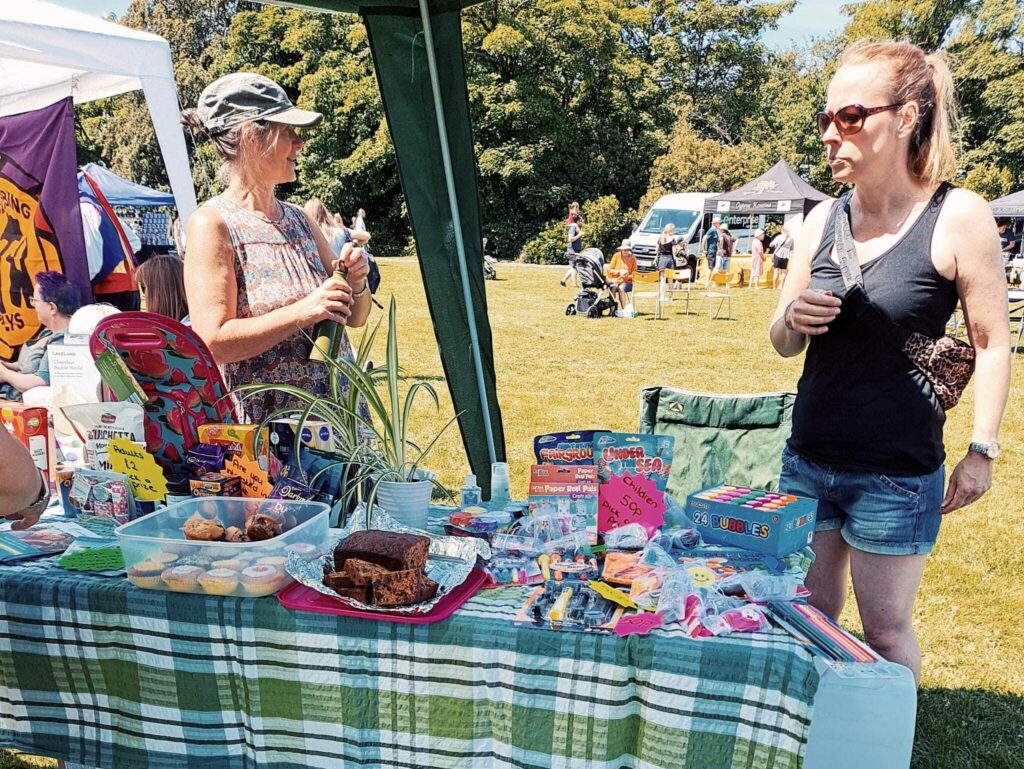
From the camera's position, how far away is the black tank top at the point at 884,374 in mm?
1503

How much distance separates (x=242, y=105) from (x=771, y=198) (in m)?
17.2

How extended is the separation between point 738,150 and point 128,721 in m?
27.9

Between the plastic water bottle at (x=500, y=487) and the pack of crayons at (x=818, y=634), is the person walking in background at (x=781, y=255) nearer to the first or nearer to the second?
the plastic water bottle at (x=500, y=487)

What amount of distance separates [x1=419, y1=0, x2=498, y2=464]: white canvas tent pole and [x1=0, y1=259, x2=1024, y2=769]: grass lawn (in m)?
0.42

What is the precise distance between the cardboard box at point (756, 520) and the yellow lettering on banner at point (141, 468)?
1119 millimetres

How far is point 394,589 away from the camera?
129cm

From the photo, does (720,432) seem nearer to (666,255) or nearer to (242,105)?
(242,105)

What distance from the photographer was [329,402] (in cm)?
170

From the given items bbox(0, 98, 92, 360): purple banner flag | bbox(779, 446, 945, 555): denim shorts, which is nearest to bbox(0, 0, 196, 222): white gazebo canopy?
bbox(0, 98, 92, 360): purple banner flag

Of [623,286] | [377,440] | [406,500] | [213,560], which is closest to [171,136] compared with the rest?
[377,440]

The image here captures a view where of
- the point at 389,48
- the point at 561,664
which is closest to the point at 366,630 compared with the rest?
the point at 561,664

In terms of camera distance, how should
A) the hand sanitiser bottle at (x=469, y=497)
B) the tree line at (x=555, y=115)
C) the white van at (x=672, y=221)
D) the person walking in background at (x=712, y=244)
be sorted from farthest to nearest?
the tree line at (x=555, y=115) → the white van at (x=672, y=221) → the person walking in background at (x=712, y=244) → the hand sanitiser bottle at (x=469, y=497)

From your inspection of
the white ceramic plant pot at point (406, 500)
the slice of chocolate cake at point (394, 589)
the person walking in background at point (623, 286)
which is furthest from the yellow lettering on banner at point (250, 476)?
the person walking in background at point (623, 286)

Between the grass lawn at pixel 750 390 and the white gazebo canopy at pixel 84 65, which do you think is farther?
the white gazebo canopy at pixel 84 65
